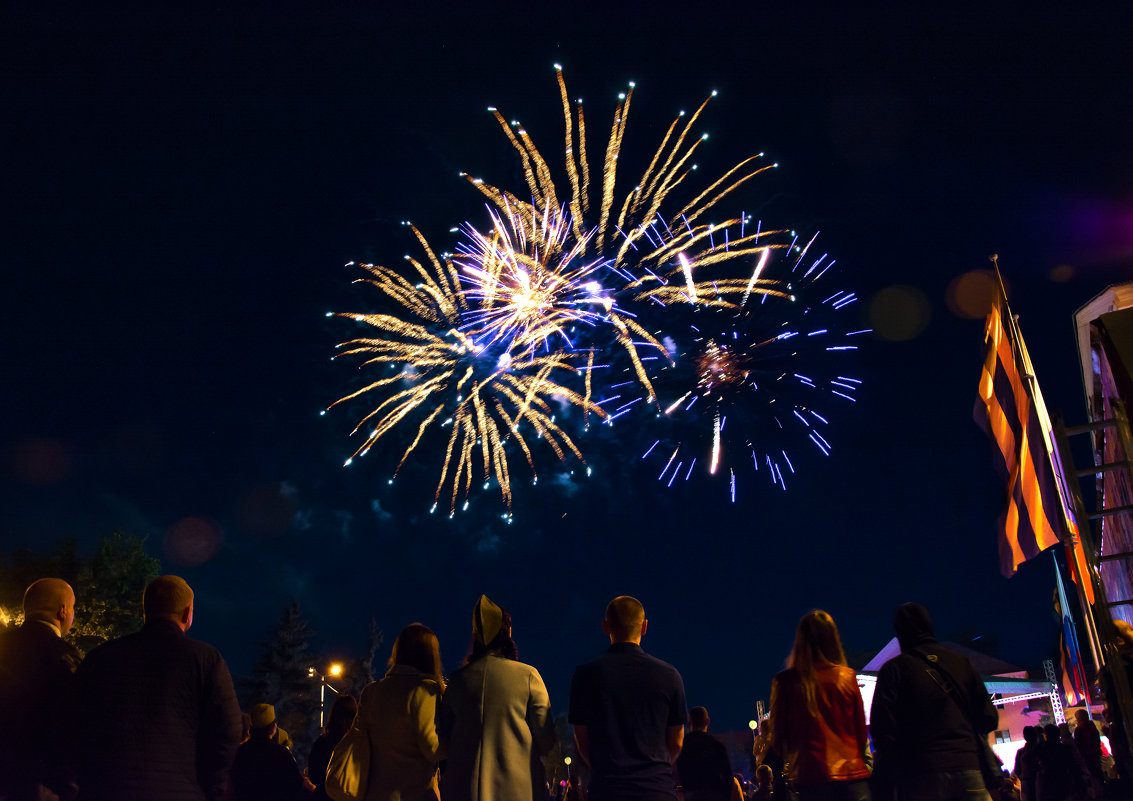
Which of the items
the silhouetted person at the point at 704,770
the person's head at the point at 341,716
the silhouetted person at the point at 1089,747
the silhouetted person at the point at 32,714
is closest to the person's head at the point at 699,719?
the silhouetted person at the point at 704,770

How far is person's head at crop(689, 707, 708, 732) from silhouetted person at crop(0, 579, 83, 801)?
5.59 meters

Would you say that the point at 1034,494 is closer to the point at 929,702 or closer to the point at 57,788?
the point at 929,702

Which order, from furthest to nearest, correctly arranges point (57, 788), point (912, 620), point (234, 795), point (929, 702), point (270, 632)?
point (270, 632)
point (234, 795)
point (912, 620)
point (929, 702)
point (57, 788)

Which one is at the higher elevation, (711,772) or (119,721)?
(119,721)

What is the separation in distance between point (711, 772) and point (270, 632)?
55.9 meters

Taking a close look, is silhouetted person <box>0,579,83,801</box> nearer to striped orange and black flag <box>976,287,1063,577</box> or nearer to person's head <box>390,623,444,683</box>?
person's head <box>390,623,444,683</box>

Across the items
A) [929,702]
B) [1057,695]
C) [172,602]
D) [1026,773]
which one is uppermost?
[172,602]

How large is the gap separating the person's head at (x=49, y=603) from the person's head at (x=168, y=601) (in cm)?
61

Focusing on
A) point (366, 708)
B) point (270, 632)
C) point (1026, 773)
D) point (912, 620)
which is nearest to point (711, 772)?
point (912, 620)

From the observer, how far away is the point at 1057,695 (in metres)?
26.8

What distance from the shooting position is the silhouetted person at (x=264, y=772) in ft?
20.7

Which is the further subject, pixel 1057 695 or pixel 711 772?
pixel 1057 695

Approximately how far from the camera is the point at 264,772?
6.37 meters

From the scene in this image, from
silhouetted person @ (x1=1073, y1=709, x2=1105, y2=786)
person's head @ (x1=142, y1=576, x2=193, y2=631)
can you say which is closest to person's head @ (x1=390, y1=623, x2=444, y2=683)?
person's head @ (x1=142, y1=576, x2=193, y2=631)
